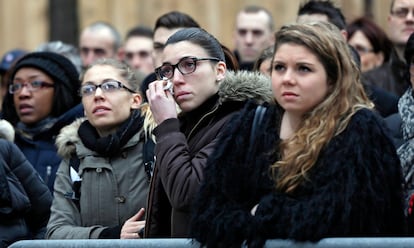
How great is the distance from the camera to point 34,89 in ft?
25.2

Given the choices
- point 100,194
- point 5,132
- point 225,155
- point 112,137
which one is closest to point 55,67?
point 5,132

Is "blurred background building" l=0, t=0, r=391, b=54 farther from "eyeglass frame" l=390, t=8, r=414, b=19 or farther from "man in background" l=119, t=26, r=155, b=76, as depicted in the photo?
"eyeglass frame" l=390, t=8, r=414, b=19

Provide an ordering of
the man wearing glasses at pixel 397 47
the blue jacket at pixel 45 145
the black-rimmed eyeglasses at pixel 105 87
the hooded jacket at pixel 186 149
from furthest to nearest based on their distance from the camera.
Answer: the man wearing glasses at pixel 397 47
the blue jacket at pixel 45 145
the black-rimmed eyeglasses at pixel 105 87
the hooded jacket at pixel 186 149

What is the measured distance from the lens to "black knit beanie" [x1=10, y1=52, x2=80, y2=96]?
25.3ft

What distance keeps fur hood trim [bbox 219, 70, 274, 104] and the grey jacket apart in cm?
85

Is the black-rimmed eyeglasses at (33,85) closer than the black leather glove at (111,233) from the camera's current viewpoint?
No

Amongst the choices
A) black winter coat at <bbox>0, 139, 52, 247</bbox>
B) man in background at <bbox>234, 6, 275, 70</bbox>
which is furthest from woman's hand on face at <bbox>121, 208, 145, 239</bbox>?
man in background at <bbox>234, 6, 275, 70</bbox>

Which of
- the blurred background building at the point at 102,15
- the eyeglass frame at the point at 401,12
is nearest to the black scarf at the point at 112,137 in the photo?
the eyeglass frame at the point at 401,12

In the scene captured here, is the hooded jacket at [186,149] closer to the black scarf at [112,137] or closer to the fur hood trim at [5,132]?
the black scarf at [112,137]

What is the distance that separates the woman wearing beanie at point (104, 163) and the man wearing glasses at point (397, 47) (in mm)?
2381

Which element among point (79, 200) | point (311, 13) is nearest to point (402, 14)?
point (311, 13)

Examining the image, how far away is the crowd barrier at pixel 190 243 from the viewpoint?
4.50m

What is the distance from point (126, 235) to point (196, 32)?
3.46 feet

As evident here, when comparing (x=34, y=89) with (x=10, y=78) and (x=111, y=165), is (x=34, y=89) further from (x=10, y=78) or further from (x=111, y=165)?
(x=111, y=165)
